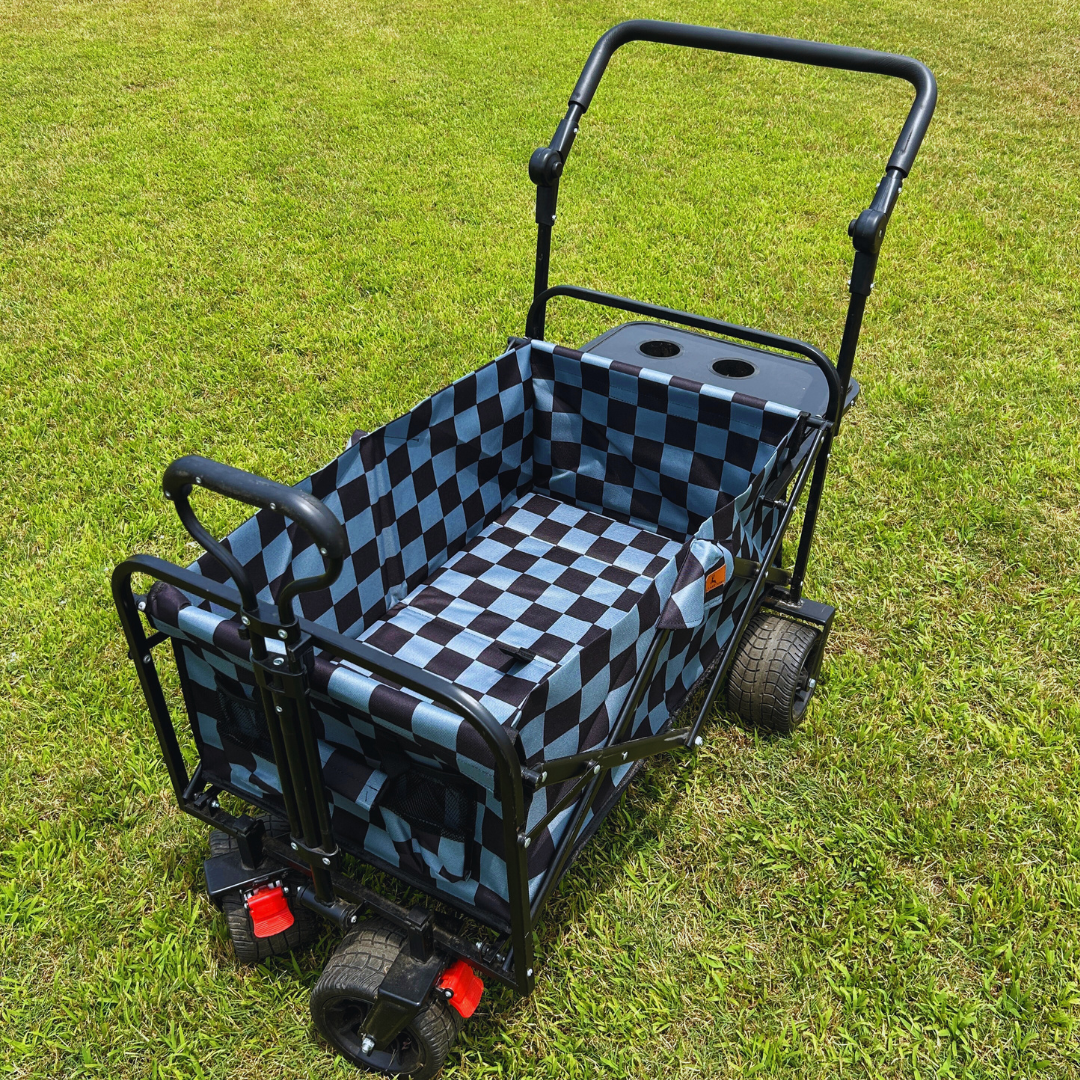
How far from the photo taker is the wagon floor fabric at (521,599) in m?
2.49

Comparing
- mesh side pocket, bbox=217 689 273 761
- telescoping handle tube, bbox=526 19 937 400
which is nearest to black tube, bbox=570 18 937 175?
telescoping handle tube, bbox=526 19 937 400

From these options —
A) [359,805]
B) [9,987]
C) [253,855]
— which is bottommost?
[9,987]

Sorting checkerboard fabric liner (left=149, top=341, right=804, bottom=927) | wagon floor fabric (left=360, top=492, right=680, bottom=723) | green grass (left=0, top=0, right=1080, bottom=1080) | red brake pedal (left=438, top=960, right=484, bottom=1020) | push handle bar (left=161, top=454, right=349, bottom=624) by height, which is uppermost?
push handle bar (left=161, top=454, right=349, bottom=624)

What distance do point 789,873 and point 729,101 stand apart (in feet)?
21.3

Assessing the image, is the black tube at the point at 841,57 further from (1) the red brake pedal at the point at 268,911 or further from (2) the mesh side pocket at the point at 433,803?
(1) the red brake pedal at the point at 268,911

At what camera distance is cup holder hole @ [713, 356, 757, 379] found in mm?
3054

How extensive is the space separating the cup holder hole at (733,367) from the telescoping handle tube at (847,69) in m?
0.60

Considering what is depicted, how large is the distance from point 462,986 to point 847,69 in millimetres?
2197

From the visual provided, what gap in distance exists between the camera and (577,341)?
4.55 metres

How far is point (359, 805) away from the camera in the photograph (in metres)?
1.84

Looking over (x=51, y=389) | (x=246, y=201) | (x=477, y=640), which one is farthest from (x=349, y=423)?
(x=246, y=201)

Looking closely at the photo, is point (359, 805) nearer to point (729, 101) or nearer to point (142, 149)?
point (142, 149)

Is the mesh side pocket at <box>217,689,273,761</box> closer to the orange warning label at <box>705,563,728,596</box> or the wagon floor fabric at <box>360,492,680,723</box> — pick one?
the wagon floor fabric at <box>360,492,680,723</box>

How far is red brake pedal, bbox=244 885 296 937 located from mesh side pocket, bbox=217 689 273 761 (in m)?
0.34
